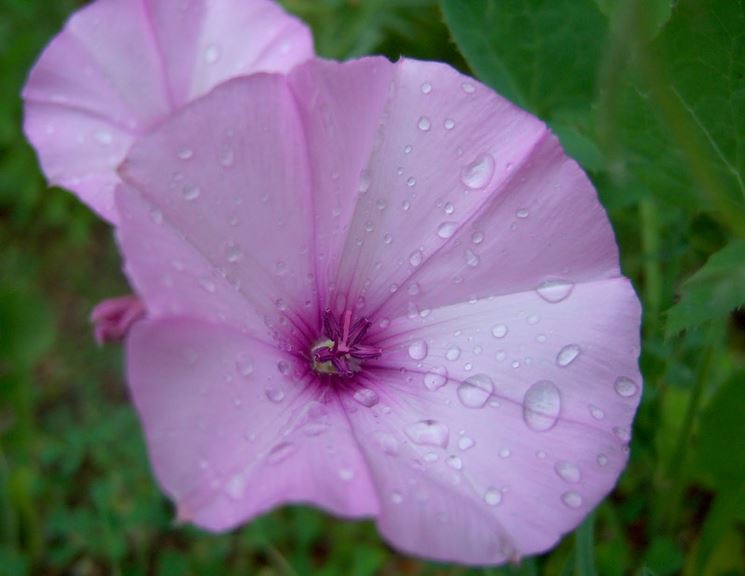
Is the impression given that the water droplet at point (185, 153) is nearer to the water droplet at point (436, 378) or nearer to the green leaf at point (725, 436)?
the water droplet at point (436, 378)

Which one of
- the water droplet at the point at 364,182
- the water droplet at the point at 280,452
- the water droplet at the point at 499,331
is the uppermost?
the water droplet at the point at 364,182

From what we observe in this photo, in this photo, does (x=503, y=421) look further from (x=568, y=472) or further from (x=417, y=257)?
(x=417, y=257)

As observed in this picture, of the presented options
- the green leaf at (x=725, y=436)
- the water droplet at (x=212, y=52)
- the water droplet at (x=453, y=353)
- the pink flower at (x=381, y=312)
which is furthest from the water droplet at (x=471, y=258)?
the water droplet at (x=212, y=52)

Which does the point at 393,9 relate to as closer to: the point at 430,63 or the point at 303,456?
the point at 430,63

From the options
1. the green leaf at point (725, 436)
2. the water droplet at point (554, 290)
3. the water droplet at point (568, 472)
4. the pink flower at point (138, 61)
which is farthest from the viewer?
the pink flower at point (138, 61)

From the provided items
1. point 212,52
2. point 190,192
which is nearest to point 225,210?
point 190,192

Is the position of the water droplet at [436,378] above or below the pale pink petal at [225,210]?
below

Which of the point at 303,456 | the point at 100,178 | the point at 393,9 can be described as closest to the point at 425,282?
the point at 303,456

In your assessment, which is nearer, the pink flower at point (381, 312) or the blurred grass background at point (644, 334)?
the pink flower at point (381, 312)

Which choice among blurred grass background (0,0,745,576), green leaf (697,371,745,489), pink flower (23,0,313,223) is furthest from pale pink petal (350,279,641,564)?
pink flower (23,0,313,223)
